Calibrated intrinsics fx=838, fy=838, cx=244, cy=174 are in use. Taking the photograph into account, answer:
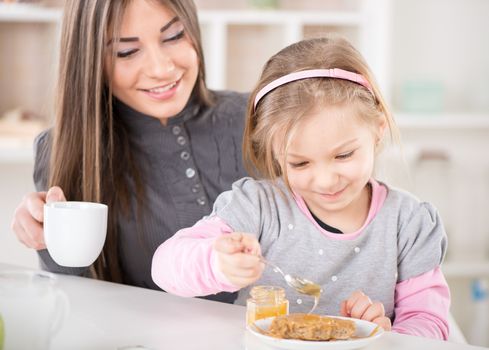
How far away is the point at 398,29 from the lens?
3.69 metres

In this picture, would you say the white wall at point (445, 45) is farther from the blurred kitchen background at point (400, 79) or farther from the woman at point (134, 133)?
the woman at point (134, 133)

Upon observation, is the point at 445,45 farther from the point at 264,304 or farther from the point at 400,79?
the point at 264,304

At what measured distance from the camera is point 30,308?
51.8 inches

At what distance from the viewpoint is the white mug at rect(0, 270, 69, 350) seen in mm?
1177

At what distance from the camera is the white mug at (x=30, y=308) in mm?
1177

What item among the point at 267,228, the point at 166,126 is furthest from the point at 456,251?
the point at 267,228

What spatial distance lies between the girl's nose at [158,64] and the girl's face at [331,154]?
0.47 metres

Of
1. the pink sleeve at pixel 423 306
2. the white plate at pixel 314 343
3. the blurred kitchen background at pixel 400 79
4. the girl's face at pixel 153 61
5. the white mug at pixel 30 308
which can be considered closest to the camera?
the white plate at pixel 314 343

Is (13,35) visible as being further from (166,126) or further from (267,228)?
(267,228)

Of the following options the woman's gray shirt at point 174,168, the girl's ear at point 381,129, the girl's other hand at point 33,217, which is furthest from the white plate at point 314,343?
the woman's gray shirt at point 174,168

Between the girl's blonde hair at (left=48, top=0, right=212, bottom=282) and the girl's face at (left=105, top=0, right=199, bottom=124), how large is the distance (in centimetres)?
2

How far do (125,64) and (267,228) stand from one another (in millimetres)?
508

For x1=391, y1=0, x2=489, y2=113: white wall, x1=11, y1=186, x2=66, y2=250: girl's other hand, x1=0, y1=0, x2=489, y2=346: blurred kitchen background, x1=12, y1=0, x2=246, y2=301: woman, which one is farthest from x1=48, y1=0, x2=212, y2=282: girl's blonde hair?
x1=391, y1=0, x2=489, y2=113: white wall

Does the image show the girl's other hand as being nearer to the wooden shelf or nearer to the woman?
the woman
